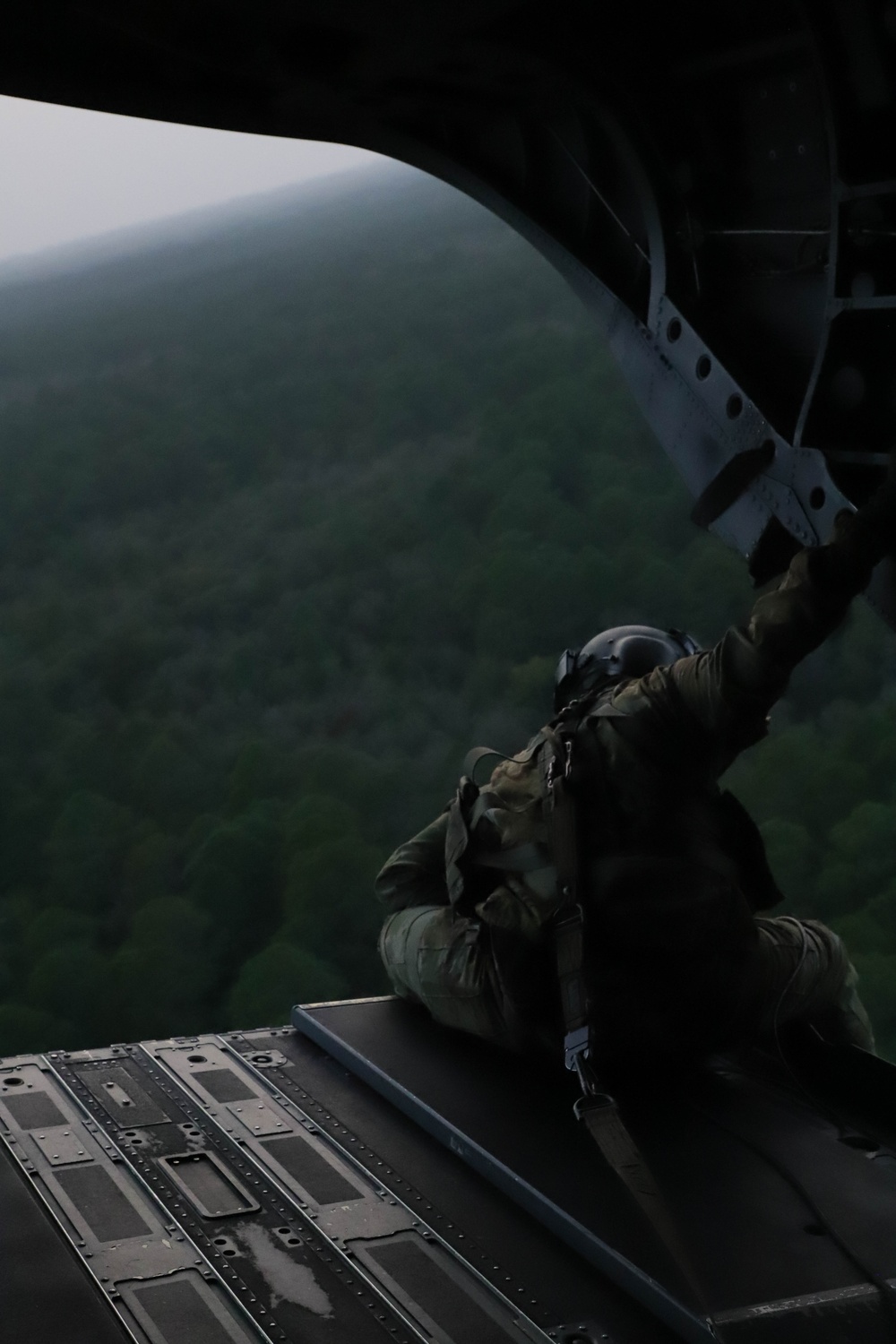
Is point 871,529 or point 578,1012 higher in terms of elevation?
point 871,529

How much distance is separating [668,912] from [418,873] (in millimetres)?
1499

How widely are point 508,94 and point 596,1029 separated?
2813 millimetres

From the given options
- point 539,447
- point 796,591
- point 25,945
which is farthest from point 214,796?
point 796,591

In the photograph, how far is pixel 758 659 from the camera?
12.4ft

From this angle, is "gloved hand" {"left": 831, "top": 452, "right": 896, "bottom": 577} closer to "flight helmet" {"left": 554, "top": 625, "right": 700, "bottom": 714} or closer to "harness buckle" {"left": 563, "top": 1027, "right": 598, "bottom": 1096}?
"harness buckle" {"left": 563, "top": 1027, "right": 598, "bottom": 1096}

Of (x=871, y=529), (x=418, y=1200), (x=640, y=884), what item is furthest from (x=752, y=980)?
(x=871, y=529)

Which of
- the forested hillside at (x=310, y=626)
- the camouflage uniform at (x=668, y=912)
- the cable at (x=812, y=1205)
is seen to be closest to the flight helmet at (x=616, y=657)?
the camouflage uniform at (x=668, y=912)

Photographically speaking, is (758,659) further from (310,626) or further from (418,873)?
(310,626)

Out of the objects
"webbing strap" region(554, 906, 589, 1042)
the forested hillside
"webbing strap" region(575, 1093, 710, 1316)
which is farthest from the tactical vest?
the forested hillside

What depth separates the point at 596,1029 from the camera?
14.8 feet

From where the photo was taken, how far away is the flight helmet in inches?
193

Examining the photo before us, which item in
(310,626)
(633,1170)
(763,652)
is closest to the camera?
(633,1170)

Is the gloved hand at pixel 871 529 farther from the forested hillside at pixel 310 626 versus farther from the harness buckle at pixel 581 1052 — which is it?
the forested hillside at pixel 310 626

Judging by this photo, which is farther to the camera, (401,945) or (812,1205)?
(401,945)
